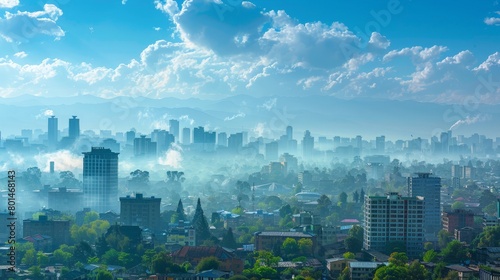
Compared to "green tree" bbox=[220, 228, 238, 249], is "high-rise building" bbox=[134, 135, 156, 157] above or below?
above

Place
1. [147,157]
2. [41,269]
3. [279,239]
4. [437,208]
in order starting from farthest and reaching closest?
1. [147,157]
2. [437,208]
3. [279,239]
4. [41,269]

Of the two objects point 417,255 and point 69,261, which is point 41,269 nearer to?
point 69,261

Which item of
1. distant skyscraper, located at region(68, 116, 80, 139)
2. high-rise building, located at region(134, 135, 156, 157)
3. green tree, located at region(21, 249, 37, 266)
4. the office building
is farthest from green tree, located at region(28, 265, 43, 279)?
the office building

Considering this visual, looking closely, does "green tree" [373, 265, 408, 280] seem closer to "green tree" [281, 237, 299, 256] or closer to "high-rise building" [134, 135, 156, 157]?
"green tree" [281, 237, 299, 256]

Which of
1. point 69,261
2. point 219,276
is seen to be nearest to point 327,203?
point 69,261

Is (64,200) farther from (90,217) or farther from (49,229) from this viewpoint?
(49,229)

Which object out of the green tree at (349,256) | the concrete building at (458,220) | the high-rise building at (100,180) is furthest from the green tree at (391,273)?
the high-rise building at (100,180)

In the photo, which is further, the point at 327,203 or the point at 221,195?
the point at 221,195
